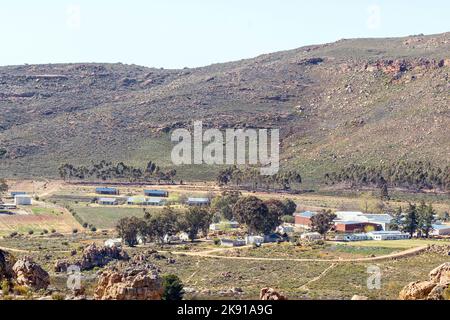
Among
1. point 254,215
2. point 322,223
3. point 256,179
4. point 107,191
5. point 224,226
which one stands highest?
point 256,179

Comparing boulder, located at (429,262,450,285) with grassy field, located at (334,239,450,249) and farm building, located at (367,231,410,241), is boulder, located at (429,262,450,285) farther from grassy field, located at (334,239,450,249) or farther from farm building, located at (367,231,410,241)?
farm building, located at (367,231,410,241)

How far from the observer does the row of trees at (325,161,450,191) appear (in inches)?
4136

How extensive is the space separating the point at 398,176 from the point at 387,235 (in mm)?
36889

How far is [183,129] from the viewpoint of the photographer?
14425 cm

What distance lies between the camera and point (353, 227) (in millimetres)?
78000

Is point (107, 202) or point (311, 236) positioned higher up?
point (107, 202)

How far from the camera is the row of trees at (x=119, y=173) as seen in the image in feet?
393

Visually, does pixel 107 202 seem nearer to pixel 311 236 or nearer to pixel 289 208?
pixel 289 208

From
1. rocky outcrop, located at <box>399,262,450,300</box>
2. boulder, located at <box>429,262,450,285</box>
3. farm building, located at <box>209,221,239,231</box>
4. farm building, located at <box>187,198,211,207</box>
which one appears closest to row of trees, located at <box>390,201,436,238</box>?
farm building, located at <box>209,221,239,231</box>

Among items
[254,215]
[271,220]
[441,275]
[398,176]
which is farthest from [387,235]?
[441,275]

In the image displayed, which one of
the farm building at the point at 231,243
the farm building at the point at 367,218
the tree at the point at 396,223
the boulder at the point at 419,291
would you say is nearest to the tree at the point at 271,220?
the farm building at the point at 231,243

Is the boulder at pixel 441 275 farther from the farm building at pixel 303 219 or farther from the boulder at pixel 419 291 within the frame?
the farm building at pixel 303 219

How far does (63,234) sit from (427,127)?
6792 cm
